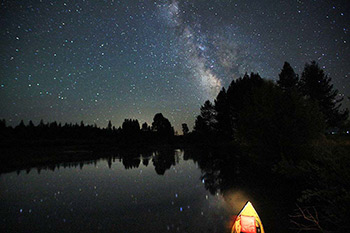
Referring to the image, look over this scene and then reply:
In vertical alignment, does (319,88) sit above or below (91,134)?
above

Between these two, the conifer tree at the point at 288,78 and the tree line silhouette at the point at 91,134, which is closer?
the conifer tree at the point at 288,78

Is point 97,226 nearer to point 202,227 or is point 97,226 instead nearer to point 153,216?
point 153,216

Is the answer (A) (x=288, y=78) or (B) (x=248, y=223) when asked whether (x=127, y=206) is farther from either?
(A) (x=288, y=78)

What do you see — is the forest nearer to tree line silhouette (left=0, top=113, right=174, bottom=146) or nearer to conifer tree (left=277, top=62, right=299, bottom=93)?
conifer tree (left=277, top=62, right=299, bottom=93)

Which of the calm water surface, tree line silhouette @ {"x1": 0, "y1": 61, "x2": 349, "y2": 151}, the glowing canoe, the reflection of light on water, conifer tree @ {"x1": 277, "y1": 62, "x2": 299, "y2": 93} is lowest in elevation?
the calm water surface

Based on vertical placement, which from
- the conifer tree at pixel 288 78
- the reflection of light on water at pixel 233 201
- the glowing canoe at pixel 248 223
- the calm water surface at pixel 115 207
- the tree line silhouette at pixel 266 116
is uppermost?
the conifer tree at pixel 288 78

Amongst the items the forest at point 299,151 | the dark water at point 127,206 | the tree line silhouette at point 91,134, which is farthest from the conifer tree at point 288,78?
the tree line silhouette at point 91,134

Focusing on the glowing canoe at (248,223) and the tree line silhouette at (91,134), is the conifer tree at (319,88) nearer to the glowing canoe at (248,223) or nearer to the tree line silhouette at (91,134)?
the glowing canoe at (248,223)

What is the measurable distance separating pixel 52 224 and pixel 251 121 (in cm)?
1393

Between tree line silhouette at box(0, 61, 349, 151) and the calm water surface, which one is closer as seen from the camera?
the calm water surface

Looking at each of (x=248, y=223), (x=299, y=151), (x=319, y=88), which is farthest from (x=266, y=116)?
(x=319, y=88)

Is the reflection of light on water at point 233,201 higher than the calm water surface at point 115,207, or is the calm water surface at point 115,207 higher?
the reflection of light on water at point 233,201

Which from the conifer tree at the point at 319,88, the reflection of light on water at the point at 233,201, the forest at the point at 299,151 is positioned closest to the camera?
the forest at the point at 299,151

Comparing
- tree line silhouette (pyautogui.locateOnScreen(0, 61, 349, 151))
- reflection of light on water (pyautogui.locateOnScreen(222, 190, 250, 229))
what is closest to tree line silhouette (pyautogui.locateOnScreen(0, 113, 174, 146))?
tree line silhouette (pyautogui.locateOnScreen(0, 61, 349, 151))
